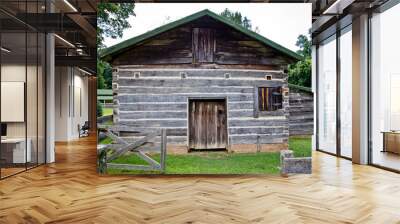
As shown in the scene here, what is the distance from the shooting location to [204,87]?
5.71 meters

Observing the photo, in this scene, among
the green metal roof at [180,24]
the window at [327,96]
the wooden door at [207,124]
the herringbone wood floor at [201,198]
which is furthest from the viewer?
the window at [327,96]

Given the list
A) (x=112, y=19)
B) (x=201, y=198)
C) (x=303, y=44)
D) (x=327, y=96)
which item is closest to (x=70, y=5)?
(x=112, y=19)

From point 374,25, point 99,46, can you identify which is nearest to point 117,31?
point 99,46

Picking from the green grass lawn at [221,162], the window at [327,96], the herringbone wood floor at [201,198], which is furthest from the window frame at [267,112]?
the window at [327,96]

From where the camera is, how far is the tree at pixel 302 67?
18.8ft

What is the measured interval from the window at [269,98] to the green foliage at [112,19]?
230cm

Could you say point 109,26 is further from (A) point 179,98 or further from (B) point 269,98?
(B) point 269,98

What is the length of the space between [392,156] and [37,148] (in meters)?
6.32

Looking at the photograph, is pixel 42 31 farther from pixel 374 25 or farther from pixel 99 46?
pixel 374 25

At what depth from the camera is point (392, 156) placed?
20.9 feet

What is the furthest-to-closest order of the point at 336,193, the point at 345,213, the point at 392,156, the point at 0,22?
1. the point at 392,156
2. the point at 0,22
3. the point at 336,193
4. the point at 345,213

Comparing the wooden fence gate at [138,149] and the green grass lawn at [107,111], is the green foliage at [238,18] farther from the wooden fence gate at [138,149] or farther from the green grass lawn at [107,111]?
the green grass lawn at [107,111]

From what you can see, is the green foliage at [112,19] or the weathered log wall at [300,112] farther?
the weathered log wall at [300,112]

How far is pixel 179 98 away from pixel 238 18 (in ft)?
5.00
